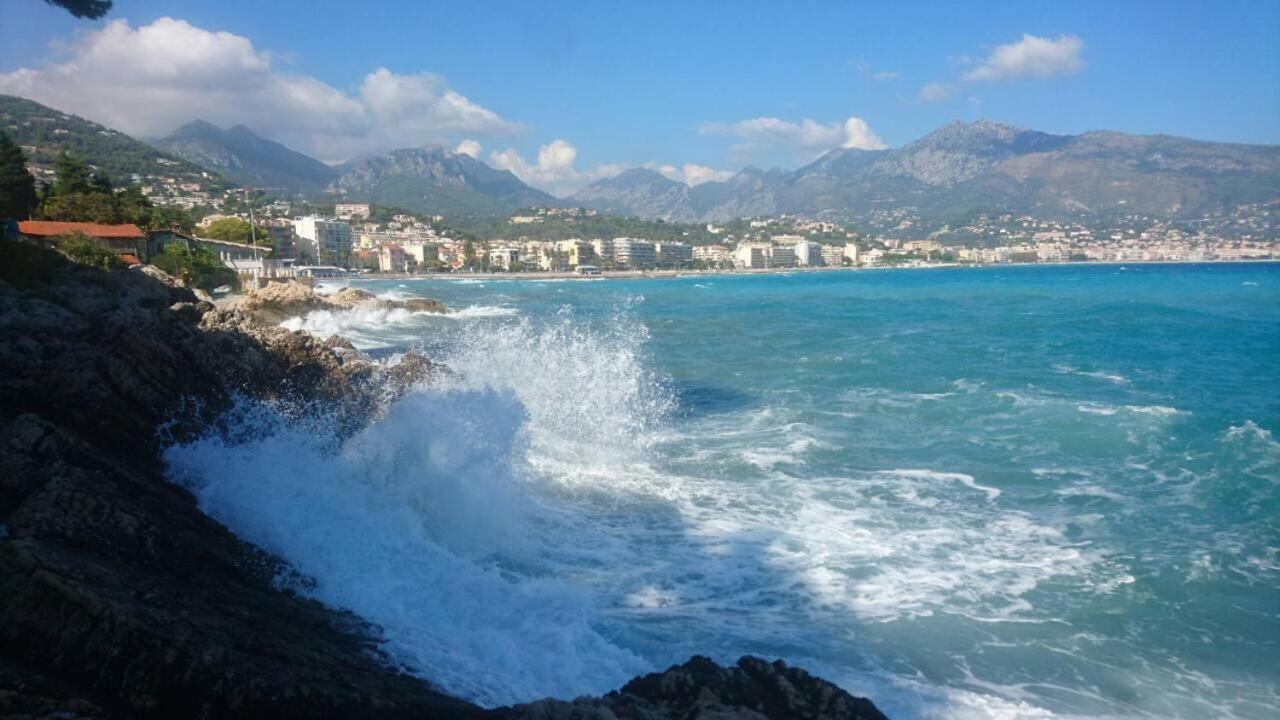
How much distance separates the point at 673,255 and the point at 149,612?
18566cm

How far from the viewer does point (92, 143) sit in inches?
6757

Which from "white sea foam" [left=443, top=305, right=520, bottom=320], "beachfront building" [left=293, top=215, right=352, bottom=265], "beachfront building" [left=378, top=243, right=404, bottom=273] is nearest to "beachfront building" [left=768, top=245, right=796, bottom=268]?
"beachfront building" [left=378, top=243, right=404, bottom=273]

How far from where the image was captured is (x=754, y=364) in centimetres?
2872

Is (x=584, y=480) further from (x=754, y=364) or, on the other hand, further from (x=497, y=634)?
(x=754, y=364)

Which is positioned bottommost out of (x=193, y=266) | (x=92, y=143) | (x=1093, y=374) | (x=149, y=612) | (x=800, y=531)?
(x=800, y=531)

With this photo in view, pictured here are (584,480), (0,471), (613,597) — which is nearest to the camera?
(0,471)

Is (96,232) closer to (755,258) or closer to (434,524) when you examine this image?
(434,524)

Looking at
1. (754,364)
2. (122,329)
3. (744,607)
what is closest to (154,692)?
(744,607)

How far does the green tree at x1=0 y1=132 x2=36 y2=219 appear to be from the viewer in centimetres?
3128

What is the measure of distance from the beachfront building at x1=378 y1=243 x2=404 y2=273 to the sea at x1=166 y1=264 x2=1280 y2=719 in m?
124

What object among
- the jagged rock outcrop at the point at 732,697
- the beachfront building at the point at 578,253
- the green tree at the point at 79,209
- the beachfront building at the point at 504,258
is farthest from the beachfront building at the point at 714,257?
the jagged rock outcrop at the point at 732,697

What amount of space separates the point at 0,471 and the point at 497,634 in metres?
4.20

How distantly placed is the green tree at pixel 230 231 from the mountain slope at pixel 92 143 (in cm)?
8549

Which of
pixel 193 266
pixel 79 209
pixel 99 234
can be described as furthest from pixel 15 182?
pixel 193 266
